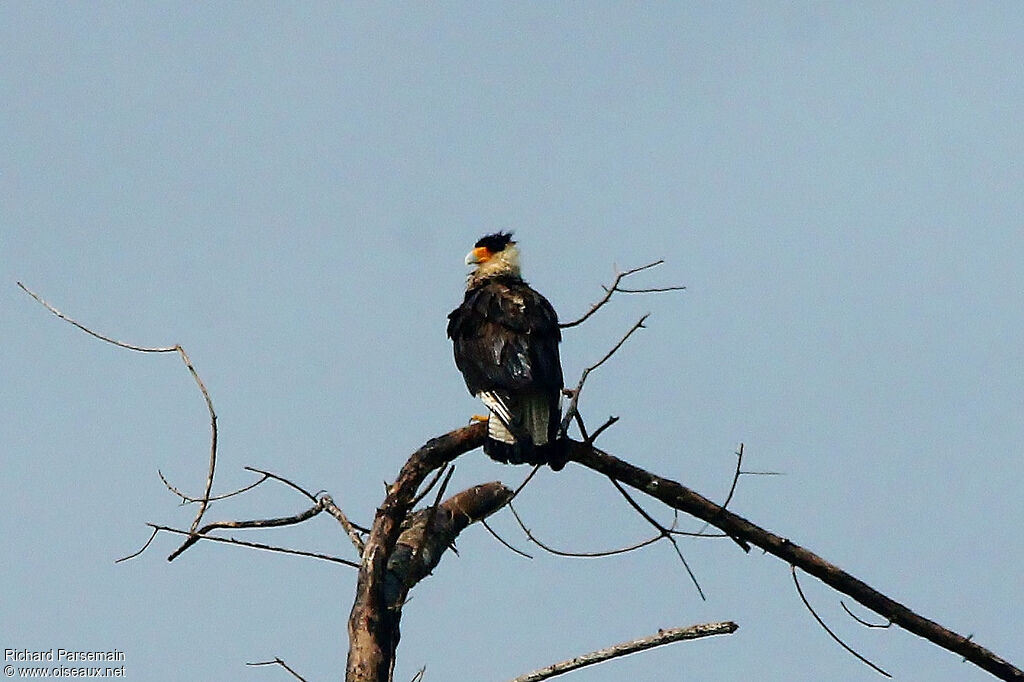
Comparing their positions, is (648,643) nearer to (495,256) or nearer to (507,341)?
(507,341)

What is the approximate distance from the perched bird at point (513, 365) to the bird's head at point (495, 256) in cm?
87

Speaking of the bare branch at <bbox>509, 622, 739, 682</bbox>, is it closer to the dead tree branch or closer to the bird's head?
the dead tree branch

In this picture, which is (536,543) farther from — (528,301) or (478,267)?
(478,267)

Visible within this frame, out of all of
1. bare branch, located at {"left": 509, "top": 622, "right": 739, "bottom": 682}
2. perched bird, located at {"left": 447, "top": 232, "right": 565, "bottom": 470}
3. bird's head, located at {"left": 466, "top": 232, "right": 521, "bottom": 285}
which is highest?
bird's head, located at {"left": 466, "top": 232, "right": 521, "bottom": 285}

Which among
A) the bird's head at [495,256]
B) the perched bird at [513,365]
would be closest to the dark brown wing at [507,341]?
the perched bird at [513,365]

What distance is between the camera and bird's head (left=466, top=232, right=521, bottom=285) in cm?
1028

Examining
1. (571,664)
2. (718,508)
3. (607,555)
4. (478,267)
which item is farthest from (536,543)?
Result: (478,267)

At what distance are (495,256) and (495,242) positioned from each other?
0.58 ft

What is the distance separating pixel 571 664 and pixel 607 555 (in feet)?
3.81

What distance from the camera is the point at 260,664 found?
5.91 meters

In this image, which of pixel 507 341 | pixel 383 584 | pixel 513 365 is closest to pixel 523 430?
pixel 513 365

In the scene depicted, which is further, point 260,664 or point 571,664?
point 260,664

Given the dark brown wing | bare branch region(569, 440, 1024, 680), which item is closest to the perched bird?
the dark brown wing

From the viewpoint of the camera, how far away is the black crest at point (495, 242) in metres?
10.6
